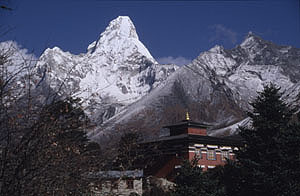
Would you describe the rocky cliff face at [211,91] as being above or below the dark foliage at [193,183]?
above

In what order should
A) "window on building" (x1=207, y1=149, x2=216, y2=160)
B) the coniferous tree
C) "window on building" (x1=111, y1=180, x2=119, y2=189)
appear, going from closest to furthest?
"window on building" (x1=111, y1=180, x2=119, y2=189)
the coniferous tree
"window on building" (x1=207, y1=149, x2=216, y2=160)

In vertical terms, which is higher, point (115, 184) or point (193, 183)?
point (193, 183)

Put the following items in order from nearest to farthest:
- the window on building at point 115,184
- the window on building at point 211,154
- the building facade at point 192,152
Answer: the window on building at point 115,184 → the building facade at point 192,152 → the window on building at point 211,154

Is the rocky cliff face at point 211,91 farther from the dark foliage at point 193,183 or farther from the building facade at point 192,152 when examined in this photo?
the dark foliage at point 193,183

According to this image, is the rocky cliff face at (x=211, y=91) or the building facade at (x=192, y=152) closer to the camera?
the building facade at (x=192, y=152)

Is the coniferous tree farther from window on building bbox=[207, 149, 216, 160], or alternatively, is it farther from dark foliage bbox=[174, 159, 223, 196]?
window on building bbox=[207, 149, 216, 160]

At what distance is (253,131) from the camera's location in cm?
1848

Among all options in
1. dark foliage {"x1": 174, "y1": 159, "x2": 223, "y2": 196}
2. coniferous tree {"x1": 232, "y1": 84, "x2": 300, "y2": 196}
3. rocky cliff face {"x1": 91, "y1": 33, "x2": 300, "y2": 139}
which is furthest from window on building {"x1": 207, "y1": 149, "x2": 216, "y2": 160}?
rocky cliff face {"x1": 91, "y1": 33, "x2": 300, "y2": 139}

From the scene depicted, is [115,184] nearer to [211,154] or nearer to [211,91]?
[211,154]

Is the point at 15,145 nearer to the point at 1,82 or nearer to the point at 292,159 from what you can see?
the point at 1,82

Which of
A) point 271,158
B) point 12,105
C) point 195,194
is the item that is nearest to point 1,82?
point 12,105

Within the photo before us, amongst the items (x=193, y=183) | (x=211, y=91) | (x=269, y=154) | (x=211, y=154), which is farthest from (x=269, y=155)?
(x=211, y=91)

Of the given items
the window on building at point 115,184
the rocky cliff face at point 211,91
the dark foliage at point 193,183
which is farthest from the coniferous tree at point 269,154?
the rocky cliff face at point 211,91

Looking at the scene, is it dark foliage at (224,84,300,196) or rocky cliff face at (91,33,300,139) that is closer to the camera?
dark foliage at (224,84,300,196)
